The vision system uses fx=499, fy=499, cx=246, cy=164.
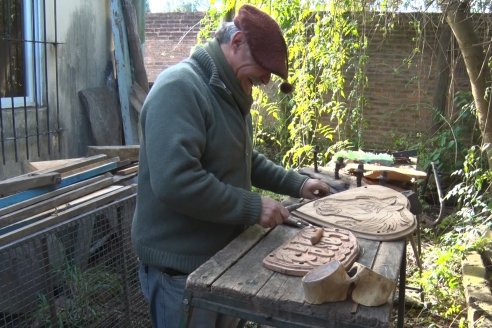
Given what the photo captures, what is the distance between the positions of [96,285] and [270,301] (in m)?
1.95

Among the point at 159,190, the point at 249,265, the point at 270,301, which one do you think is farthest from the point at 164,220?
the point at 270,301

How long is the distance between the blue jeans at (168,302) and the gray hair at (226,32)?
84 cm

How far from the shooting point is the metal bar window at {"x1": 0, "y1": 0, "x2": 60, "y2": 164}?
3.77 m

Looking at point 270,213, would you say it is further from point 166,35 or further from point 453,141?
point 166,35

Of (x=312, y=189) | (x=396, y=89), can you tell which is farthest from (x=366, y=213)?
(x=396, y=89)

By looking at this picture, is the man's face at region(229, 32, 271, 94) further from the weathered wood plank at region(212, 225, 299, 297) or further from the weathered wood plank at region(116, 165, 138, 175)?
the weathered wood plank at region(116, 165, 138, 175)

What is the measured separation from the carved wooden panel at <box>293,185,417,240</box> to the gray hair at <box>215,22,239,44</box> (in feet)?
2.47

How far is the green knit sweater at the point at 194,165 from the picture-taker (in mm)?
1504

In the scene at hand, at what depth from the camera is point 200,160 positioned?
65.3 inches

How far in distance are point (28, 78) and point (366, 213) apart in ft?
10.3

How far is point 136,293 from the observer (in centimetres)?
322

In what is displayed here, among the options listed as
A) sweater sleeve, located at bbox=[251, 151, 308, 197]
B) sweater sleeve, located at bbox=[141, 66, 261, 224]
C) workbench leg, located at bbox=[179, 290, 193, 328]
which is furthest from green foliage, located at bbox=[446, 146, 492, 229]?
workbench leg, located at bbox=[179, 290, 193, 328]

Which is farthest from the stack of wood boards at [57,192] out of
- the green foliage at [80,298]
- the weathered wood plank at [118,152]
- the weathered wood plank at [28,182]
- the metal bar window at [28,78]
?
the metal bar window at [28,78]

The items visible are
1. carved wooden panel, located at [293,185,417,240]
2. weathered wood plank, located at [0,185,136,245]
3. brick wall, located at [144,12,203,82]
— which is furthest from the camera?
brick wall, located at [144,12,203,82]
